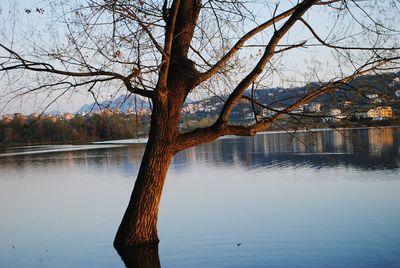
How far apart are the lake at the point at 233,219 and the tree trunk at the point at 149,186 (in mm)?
486

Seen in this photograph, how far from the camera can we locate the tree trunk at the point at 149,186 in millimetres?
6957

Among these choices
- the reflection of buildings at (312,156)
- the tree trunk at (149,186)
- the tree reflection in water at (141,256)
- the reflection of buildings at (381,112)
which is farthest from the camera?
the reflection of buildings at (312,156)

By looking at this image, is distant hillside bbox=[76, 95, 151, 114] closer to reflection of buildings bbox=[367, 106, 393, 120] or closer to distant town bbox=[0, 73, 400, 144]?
distant town bbox=[0, 73, 400, 144]

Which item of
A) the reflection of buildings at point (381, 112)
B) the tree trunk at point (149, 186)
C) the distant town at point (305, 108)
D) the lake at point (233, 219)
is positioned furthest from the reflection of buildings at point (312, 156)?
the tree trunk at point (149, 186)

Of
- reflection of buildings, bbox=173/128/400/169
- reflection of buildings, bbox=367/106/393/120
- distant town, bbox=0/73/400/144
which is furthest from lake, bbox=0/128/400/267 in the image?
reflection of buildings, bbox=173/128/400/169

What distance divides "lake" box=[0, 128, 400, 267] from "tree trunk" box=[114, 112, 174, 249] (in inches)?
19.1

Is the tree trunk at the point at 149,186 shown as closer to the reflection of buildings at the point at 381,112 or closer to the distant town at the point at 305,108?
the distant town at the point at 305,108

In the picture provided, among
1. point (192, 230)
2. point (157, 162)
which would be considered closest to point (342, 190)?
point (192, 230)

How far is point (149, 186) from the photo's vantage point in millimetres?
6949

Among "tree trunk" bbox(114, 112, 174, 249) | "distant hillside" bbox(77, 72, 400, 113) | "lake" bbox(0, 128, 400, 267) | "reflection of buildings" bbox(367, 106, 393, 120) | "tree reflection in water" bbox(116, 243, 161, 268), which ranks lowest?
"lake" bbox(0, 128, 400, 267)

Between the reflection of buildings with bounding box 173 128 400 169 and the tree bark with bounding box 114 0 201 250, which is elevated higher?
the tree bark with bounding box 114 0 201 250

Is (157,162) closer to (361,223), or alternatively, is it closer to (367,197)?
(361,223)

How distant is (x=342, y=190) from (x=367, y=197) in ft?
4.84

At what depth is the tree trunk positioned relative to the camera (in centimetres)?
696
